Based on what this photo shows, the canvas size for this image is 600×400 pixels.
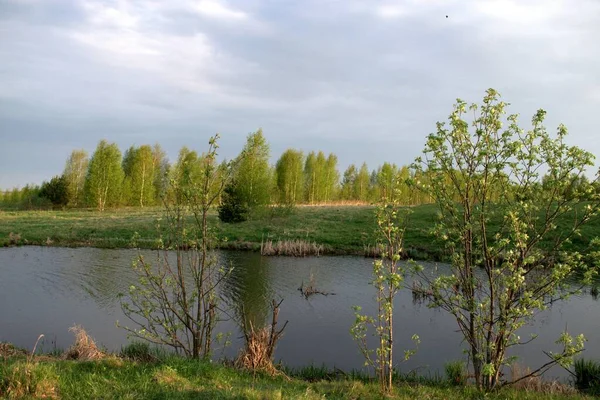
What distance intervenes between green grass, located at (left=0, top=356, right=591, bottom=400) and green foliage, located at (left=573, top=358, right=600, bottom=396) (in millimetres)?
1776

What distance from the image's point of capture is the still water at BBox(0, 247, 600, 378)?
10.5 meters

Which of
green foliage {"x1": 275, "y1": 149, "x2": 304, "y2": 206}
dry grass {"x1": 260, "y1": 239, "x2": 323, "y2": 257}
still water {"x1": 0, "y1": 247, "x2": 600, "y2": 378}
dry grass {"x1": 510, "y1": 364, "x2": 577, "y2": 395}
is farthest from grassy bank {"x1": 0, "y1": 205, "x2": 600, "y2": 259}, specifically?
green foliage {"x1": 275, "y1": 149, "x2": 304, "y2": 206}

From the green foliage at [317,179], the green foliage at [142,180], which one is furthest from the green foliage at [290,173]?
the green foliage at [142,180]

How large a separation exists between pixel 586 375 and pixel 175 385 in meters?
7.65

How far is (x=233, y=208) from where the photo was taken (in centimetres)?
3609

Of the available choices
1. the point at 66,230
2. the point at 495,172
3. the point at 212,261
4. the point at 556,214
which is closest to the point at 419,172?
the point at 495,172

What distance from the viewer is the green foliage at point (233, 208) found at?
3616cm

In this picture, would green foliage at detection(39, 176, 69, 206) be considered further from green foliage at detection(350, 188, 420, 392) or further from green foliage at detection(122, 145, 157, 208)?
green foliage at detection(350, 188, 420, 392)

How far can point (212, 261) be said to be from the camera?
8.32 meters

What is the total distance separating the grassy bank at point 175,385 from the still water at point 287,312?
2392 millimetres

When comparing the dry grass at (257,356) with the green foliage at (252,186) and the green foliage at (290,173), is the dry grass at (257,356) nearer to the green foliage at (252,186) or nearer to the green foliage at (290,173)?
the green foliage at (252,186)

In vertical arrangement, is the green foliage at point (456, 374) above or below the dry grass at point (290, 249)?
below

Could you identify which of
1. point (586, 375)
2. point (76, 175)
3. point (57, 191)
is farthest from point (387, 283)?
point (76, 175)

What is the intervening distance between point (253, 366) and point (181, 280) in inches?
76.4
